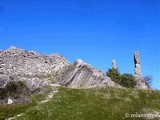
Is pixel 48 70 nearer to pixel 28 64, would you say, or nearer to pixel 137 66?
pixel 28 64

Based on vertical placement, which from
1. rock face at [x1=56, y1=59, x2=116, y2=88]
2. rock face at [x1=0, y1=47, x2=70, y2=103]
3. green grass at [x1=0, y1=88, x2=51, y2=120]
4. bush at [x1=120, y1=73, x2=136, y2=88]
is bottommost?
green grass at [x1=0, y1=88, x2=51, y2=120]

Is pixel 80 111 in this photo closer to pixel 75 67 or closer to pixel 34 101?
pixel 34 101

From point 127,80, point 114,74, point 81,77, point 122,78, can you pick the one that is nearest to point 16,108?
point 81,77

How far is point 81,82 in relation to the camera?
4875 cm

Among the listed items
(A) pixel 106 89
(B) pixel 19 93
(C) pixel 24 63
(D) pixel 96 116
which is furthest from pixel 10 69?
(D) pixel 96 116

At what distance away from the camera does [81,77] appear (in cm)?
4894

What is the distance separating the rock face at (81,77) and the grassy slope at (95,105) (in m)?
7.17

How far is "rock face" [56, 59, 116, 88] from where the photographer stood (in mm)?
48062

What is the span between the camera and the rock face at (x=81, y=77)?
4806 centimetres

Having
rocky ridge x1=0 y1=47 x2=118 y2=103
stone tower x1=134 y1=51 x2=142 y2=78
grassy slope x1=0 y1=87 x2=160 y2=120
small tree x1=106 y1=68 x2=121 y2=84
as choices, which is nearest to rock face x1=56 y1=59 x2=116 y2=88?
rocky ridge x1=0 y1=47 x2=118 y2=103

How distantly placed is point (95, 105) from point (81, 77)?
1285cm

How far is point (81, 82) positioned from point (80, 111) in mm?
13945

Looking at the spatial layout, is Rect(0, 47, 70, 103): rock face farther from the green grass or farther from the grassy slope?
the grassy slope

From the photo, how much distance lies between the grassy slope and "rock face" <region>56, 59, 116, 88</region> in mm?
7167
